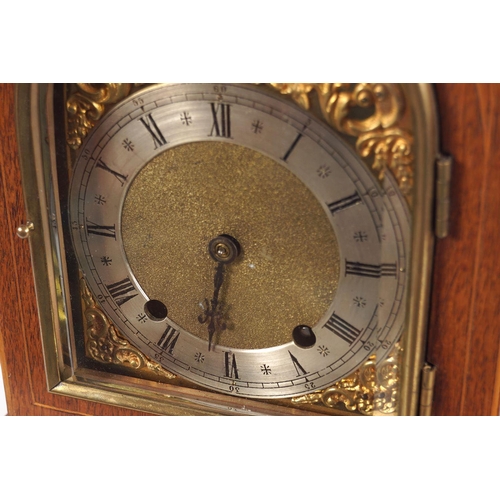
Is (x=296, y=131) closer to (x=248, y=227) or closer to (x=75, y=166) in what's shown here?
(x=248, y=227)

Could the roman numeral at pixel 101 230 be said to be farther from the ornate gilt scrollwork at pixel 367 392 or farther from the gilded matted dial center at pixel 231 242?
the ornate gilt scrollwork at pixel 367 392

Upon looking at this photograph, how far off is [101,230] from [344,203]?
0.43 meters

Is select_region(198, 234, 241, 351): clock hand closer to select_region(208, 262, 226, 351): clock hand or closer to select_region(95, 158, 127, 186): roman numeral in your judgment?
select_region(208, 262, 226, 351): clock hand

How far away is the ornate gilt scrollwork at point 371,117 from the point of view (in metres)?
1.10

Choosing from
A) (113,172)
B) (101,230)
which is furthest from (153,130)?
(101,230)

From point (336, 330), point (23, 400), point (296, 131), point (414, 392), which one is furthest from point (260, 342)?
point (23, 400)

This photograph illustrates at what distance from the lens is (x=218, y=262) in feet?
4.24

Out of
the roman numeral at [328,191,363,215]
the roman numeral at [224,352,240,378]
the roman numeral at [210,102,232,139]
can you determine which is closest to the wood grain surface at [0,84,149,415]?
the roman numeral at [224,352,240,378]

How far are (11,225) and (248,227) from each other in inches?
16.9

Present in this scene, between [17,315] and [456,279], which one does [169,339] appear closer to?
[17,315]

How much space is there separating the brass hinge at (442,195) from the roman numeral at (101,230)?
543 millimetres

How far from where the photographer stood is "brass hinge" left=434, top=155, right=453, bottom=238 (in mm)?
1095

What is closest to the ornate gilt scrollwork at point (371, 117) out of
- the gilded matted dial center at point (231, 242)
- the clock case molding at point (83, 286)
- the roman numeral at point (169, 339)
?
the clock case molding at point (83, 286)
